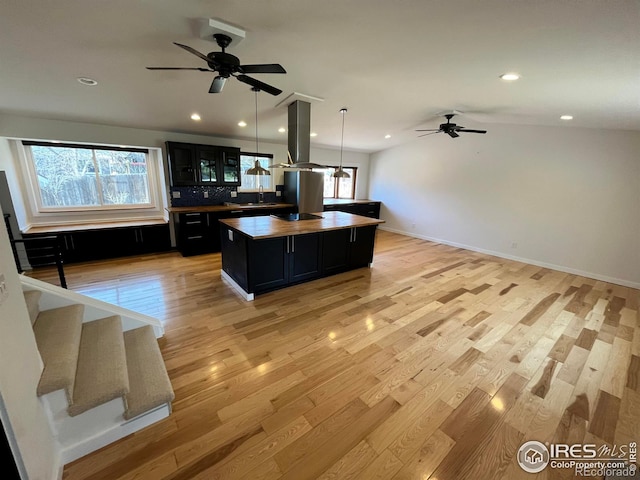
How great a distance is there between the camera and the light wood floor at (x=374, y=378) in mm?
1393

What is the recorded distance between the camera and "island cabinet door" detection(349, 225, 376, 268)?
13.2 ft

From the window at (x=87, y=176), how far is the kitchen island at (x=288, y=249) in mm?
2705

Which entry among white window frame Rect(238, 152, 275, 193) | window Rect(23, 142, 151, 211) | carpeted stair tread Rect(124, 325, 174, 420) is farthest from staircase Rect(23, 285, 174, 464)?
white window frame Rect(238, 152, 275, 193)

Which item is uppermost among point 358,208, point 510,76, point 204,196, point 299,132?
point 510,76

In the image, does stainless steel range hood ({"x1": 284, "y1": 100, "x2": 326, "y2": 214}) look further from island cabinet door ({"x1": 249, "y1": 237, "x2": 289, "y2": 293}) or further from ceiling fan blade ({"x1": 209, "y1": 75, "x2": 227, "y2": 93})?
ceiling fan blade ({"x1": 209, "y1": 75, "x2": 227, "y2": 93})

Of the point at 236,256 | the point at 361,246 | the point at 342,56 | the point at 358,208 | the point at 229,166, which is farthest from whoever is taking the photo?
the point at 358,208

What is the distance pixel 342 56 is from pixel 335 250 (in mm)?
2405

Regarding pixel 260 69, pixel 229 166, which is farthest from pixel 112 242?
pixel 260 69

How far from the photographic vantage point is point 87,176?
4.46 m

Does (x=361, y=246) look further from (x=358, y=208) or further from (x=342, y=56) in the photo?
(x=358, y=208)

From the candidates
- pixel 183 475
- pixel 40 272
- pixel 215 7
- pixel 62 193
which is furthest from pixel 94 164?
pixel 183 475

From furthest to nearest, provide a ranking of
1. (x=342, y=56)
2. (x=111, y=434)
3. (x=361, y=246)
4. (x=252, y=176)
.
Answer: (x=252, y=176)
(x=361, y=246)
(x=342, y=56)
(x=111, y=434)

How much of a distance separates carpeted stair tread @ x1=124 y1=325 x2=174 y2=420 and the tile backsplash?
342cm

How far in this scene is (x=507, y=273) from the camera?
4.33 metres
